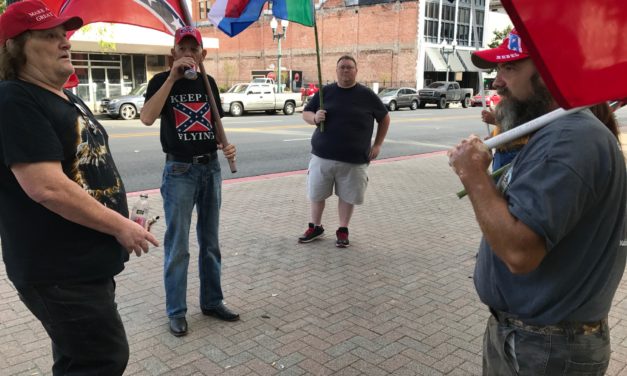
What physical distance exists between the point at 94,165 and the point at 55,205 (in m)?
0.30

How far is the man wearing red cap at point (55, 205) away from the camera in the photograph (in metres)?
1.94

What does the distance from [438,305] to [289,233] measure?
7.81 feet

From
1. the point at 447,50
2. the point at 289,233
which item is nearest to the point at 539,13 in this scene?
the point at 289,233

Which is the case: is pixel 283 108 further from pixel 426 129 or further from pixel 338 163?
Result: pixel 338 163

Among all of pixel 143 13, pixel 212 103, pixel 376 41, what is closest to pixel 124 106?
pixel 143 13

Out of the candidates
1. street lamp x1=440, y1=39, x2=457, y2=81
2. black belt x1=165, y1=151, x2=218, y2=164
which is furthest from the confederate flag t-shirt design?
street lamp x1=440, y1=39, x2=457, y2=81

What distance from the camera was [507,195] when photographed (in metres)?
1.65

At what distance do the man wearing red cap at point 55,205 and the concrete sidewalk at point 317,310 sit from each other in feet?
3.86

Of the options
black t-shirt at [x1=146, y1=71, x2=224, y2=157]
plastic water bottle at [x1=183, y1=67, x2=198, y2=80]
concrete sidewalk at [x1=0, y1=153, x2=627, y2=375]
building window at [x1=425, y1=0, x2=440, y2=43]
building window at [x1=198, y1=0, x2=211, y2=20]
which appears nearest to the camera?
concrete sidewalk at [x1=0, y1=153, x2=627, y2=375]

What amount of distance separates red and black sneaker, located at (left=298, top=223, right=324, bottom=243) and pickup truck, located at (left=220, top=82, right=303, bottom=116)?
65.9 feet

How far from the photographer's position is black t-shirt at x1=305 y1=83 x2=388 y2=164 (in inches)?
214

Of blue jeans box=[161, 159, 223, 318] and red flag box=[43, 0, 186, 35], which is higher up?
red flag box=[43, 0, 186, 35]

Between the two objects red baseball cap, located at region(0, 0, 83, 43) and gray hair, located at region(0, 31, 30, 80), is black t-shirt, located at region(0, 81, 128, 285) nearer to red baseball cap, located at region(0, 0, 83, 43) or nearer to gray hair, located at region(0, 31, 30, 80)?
gray hair, located at region(0, 31, 30, 80)

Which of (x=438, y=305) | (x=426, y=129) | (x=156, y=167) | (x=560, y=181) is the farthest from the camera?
(x=426, y=129)
